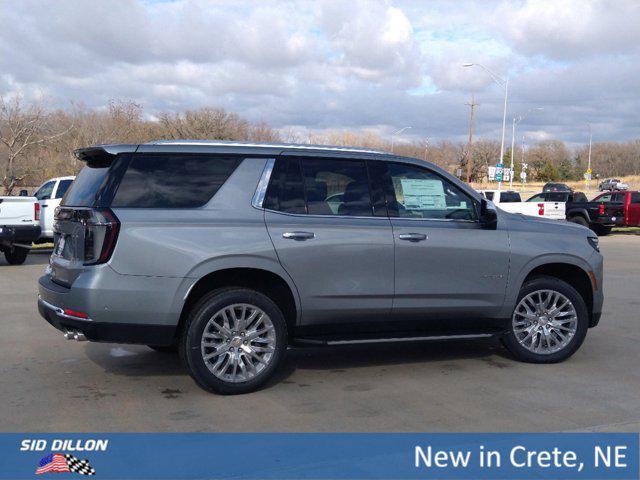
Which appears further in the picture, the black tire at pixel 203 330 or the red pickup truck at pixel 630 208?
the red pickup truck at pixel 630 208

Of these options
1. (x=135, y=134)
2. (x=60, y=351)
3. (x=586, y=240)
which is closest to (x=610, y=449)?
(x=586, y=240)

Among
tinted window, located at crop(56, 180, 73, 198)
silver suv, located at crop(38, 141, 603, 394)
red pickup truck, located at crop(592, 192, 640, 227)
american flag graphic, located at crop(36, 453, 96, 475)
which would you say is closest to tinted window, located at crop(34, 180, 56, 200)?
tinted window, located at crop(56, 180, 73, 198)

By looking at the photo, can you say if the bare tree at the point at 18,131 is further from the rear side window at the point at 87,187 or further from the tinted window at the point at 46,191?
the rear side window at the point at 87,187

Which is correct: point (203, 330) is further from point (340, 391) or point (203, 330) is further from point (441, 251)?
point (441, 251)

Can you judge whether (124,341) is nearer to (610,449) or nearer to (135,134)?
(610,449)

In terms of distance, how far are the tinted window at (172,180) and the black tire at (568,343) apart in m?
3.15

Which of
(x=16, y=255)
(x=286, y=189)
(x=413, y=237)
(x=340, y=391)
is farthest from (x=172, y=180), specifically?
(x=16, y=255)

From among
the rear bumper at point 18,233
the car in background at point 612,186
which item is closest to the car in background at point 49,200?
the rear bumper at point 18,233

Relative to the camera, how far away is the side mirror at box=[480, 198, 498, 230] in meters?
6.71

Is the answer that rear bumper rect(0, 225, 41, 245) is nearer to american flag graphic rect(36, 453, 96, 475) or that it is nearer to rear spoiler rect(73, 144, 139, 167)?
rear spoiler rect(73, 144, 139, 167)

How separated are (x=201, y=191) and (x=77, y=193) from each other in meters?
1.08

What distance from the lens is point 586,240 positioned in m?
7.20

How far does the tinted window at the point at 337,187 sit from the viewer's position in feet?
20.9

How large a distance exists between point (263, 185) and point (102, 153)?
52.7 inches
